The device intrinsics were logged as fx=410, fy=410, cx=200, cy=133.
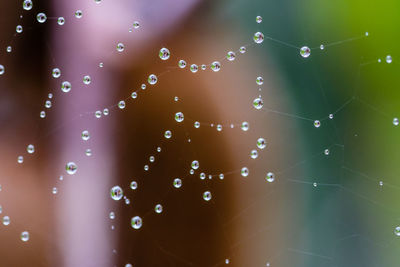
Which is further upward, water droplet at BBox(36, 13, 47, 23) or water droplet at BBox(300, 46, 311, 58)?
water droplet at BBox(36, 13, 47, 23)

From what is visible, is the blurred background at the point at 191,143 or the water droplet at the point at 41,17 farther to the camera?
the blurred background at the point at 191,143

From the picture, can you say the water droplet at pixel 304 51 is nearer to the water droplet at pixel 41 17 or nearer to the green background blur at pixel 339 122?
the green background blur at pixel 339 122

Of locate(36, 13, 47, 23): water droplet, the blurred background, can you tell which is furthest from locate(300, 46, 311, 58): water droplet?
locate(36, 13, 47, 23): water droplet

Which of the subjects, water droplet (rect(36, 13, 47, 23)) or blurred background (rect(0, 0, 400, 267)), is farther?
blurred background (rect(0, 0, 400, 267))

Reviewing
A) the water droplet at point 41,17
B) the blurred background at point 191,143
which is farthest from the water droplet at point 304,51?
the water droplet at point 41,17

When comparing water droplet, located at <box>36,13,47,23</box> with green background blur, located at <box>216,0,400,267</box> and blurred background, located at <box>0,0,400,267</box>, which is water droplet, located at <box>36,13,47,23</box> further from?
green background blur, located at <box>216,0,400,267</box>

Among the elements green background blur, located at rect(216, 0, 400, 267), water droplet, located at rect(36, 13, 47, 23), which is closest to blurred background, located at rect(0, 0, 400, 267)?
green background blur, located at rect(216, 0, 400, 267)

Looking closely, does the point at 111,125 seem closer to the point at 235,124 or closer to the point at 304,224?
the point at 235,124

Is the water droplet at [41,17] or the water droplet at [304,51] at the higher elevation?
the water droplet at [41,17]

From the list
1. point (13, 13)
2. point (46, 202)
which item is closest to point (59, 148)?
point (46, 202)
